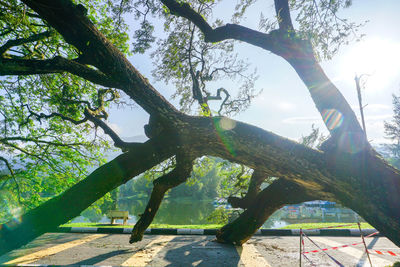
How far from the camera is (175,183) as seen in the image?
172 inches

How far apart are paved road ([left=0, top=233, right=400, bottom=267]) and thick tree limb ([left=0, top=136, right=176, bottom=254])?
2.62 metres

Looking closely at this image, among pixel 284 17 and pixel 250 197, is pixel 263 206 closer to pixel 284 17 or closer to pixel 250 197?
pixel 250 197

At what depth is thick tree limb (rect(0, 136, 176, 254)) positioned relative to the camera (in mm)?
2701

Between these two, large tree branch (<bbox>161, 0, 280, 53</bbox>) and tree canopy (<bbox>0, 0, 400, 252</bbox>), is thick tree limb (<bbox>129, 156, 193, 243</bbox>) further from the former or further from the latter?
large tree branch (<bbox>161, 0, 280, 53</bbox>)

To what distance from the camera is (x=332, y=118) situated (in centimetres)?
403

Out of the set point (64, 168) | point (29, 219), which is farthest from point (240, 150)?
point (64, 168)

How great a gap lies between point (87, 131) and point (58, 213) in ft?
22.8

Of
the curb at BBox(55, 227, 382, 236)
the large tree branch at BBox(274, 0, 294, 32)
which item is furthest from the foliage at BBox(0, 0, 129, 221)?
the large tree branch at BBox(274, 0, 294, 32)

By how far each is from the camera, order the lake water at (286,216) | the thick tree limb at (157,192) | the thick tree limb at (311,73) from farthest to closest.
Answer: the lake water at (286,216) < the thick tree limb at (157,192) < the thick tree limb at (311,73)

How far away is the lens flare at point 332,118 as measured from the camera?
3.95m

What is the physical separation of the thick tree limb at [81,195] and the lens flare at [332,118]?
3.12 meters

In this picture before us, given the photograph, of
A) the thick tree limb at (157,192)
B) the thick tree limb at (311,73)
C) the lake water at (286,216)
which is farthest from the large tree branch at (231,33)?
the lake water at (286,216)

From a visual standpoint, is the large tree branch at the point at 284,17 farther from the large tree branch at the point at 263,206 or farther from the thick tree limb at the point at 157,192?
the thick tree limb at the point at 157,192

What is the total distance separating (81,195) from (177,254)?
384 centimetres
